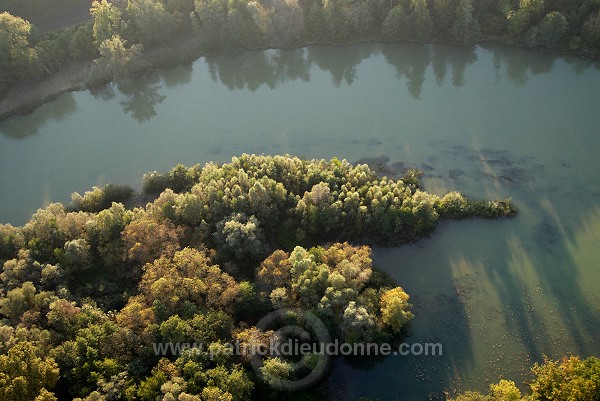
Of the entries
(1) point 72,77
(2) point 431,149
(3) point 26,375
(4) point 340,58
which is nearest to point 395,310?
(2) point 431,149

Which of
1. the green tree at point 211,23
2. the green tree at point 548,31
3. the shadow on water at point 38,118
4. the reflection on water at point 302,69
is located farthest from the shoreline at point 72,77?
the green tree at point 211,23

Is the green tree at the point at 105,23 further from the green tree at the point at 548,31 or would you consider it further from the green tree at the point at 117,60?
the green tree at the point at 548,31

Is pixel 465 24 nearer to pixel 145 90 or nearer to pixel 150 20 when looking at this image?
pixel 150 20

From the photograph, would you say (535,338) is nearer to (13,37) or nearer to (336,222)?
(336,222)

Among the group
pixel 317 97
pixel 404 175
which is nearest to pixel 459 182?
pixel 404 175

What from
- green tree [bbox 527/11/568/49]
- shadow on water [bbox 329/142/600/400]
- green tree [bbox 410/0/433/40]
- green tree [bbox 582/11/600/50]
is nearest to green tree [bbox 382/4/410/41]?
green tree [bbox 410/0/433/40]

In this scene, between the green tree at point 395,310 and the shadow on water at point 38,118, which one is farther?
the shadow on water at point 38,118
